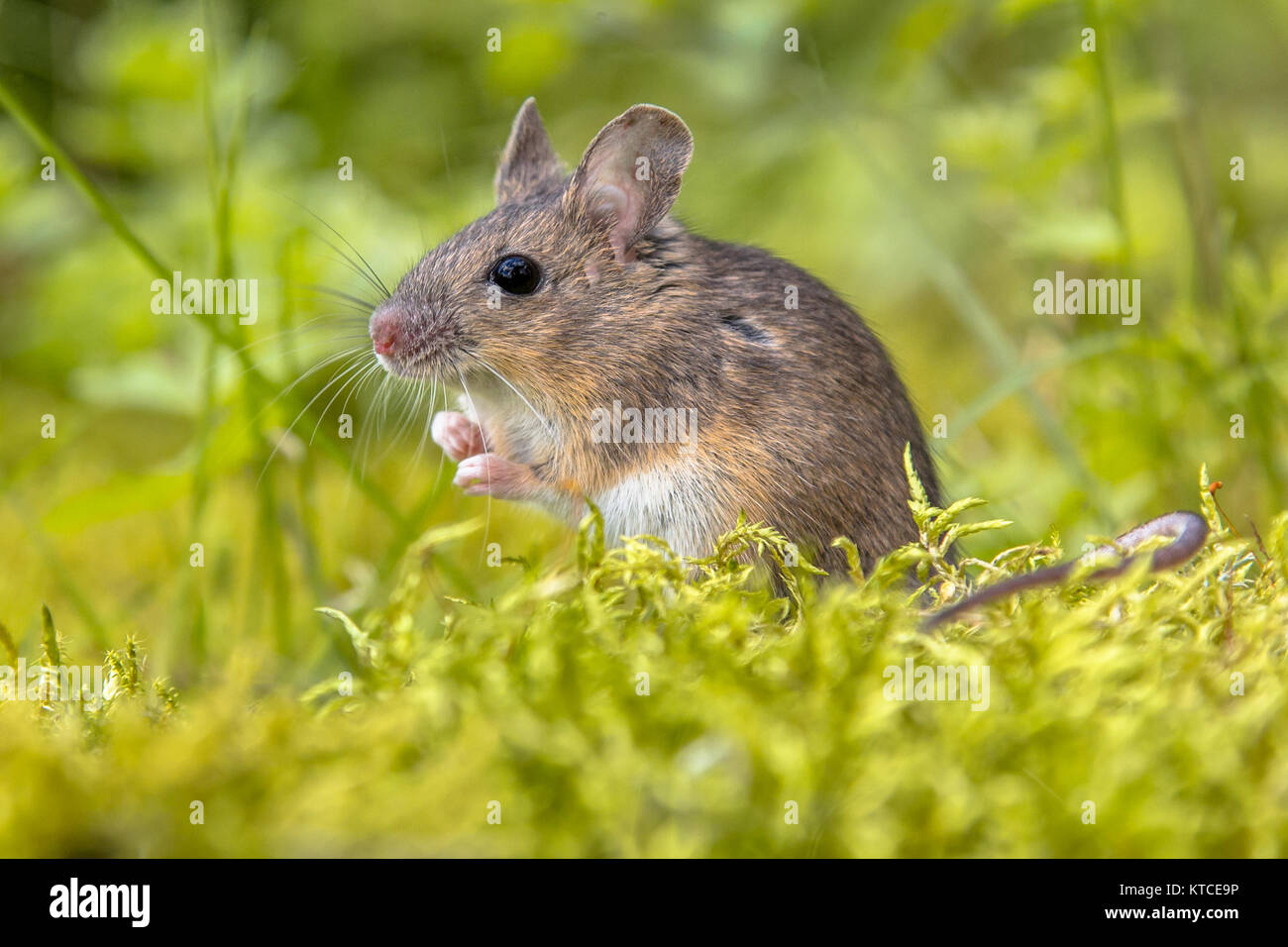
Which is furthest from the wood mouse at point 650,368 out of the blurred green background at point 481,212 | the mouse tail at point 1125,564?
the mouse tail at point 1125,564

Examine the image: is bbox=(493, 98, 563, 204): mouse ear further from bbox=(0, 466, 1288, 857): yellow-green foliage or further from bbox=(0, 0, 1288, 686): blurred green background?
bbox=(0, 466, 1288, 857): yellow-green foliage

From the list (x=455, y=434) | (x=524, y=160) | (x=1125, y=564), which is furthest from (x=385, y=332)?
(x=1125, y=564)

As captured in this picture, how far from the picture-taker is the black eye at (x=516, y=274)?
3264 millimetres

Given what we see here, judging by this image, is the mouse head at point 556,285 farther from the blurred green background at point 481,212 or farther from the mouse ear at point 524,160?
the mouse ear at point 524,160

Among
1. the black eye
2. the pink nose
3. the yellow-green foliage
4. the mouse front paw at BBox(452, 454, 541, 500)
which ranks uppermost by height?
the black eye

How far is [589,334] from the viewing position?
10.5ft

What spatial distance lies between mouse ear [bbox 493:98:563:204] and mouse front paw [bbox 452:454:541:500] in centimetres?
101

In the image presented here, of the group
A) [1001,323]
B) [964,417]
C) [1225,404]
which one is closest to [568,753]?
[964,417]

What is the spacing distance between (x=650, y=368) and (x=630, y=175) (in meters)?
0.57

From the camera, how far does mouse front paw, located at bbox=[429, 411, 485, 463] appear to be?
3416 millimetres

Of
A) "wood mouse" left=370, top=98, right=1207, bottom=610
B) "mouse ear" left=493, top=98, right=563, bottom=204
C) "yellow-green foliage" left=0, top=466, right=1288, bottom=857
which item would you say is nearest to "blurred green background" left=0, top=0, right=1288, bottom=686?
"wood mouse" left=370, top=98, right=1207, bottom=610

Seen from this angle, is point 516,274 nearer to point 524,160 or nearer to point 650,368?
point 650,368
